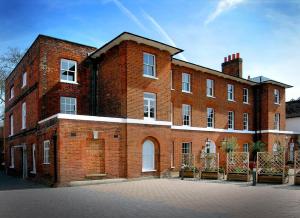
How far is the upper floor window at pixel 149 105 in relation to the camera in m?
20.7

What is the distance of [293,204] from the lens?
417 inches

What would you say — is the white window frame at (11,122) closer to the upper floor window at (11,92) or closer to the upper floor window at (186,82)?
the upper floor window at (11,92)

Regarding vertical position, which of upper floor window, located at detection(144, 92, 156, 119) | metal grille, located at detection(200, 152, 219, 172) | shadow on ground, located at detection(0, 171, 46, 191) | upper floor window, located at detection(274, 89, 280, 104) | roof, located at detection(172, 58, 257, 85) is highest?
roof, located at detection(172, 58, 257, 85)

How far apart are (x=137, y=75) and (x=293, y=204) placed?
12.5 metres

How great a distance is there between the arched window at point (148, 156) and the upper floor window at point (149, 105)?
1.79m

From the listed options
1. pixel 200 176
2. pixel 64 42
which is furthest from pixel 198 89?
pixel 64 42

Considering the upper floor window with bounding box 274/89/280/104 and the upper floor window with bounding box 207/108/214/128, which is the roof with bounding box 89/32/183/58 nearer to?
the upper floor window with bounding box 207/108/214/128

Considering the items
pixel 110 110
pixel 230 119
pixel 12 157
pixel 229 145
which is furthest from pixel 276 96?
pixel 12 157

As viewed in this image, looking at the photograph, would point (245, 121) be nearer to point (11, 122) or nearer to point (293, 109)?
point (293, 109)

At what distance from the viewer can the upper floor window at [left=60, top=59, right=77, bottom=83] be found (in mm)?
21859

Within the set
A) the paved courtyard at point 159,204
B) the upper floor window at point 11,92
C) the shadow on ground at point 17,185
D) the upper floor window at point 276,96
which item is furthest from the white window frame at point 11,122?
the upper floor window at point 276,96

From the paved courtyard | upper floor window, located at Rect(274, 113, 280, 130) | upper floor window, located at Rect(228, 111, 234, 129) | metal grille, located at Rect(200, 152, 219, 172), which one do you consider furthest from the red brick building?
upper floor window, located at Rect(274, 113, 280, 130)

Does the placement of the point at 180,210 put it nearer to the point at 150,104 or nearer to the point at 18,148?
the point at 150,104

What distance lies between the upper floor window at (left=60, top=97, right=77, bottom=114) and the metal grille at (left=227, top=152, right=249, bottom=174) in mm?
11544
